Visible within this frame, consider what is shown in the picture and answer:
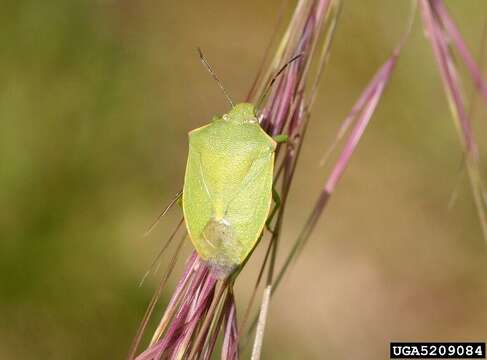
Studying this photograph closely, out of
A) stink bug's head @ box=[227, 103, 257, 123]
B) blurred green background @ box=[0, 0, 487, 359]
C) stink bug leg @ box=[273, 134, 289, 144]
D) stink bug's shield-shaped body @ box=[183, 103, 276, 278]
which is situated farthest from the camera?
blurred green background @ box=[0, 0, 487, 359]

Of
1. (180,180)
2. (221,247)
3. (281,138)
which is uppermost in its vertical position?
(281,138)

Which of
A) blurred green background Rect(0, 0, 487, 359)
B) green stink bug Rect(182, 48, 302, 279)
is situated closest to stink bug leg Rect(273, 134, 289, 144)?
green stink bug Rect(182, 48, 302, 279)

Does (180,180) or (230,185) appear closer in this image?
(230,185)

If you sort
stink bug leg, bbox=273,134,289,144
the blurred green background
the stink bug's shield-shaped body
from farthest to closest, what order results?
the blurred green background < the stink bug's shield-shaped body < stink bug leg, bbox=273,134,289,144

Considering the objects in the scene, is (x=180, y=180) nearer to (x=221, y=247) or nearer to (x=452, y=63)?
(x=221, y=247)

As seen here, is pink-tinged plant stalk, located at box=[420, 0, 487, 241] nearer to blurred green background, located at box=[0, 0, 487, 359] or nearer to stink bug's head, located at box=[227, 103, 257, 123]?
stink bug's head, located at box=[227, 103, 257, 123]

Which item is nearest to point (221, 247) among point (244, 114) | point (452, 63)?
point (244, 114)
